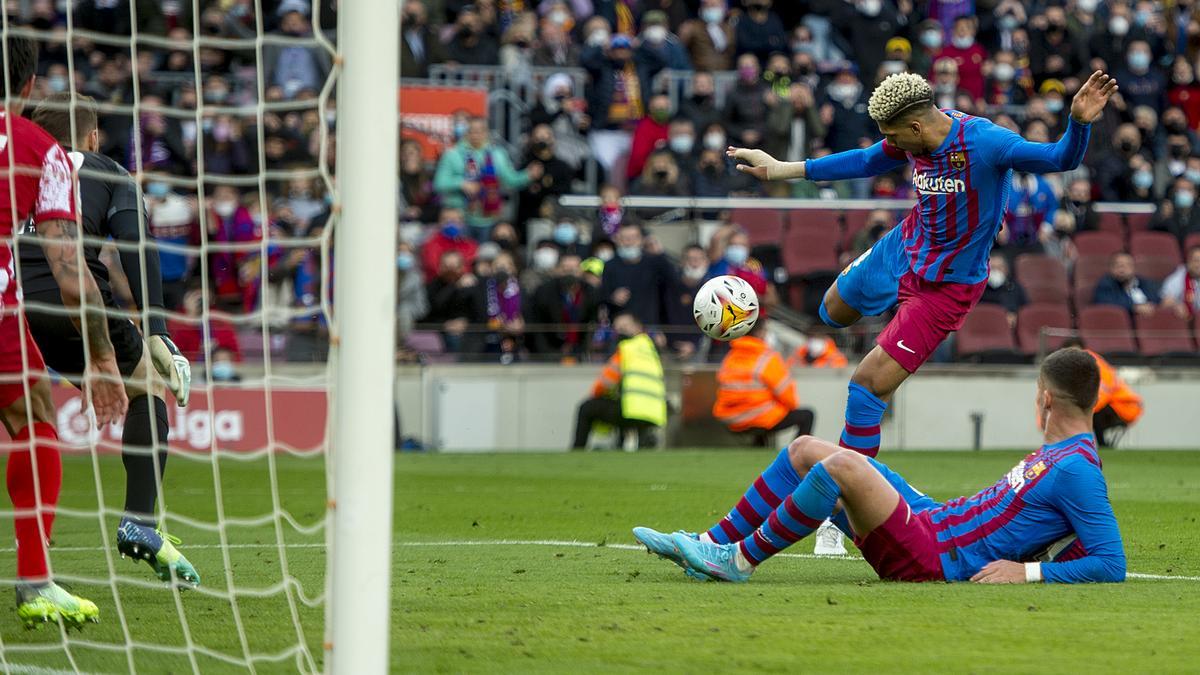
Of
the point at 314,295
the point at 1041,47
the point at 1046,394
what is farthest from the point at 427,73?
the point at 1046,394

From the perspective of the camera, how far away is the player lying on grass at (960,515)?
5734 millimetres

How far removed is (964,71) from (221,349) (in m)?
10.6

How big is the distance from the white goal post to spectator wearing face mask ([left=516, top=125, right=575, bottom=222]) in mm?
15308

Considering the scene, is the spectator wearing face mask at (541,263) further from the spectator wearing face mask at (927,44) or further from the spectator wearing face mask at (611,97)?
the spectator wearing face mask at (927,44)

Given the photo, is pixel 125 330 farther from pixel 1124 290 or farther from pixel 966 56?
pixel 966 56

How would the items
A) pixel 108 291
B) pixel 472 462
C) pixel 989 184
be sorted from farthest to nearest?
1. pixel 472 462
2. pixel 989 184
3. pixel 108 291

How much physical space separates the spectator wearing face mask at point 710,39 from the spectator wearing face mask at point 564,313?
16.8 feet

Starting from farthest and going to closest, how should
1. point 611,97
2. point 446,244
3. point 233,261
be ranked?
1. point 611,97
2. point 446,244
3. point 233,261

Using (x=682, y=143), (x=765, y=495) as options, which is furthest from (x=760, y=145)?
(x=765, y=495)

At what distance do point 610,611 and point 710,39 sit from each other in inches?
670

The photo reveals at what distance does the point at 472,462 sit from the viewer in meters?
15.0

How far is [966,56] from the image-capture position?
21.7 m

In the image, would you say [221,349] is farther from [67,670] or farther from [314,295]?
[67,670]

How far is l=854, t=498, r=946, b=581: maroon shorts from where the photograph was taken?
5867 millimetres
